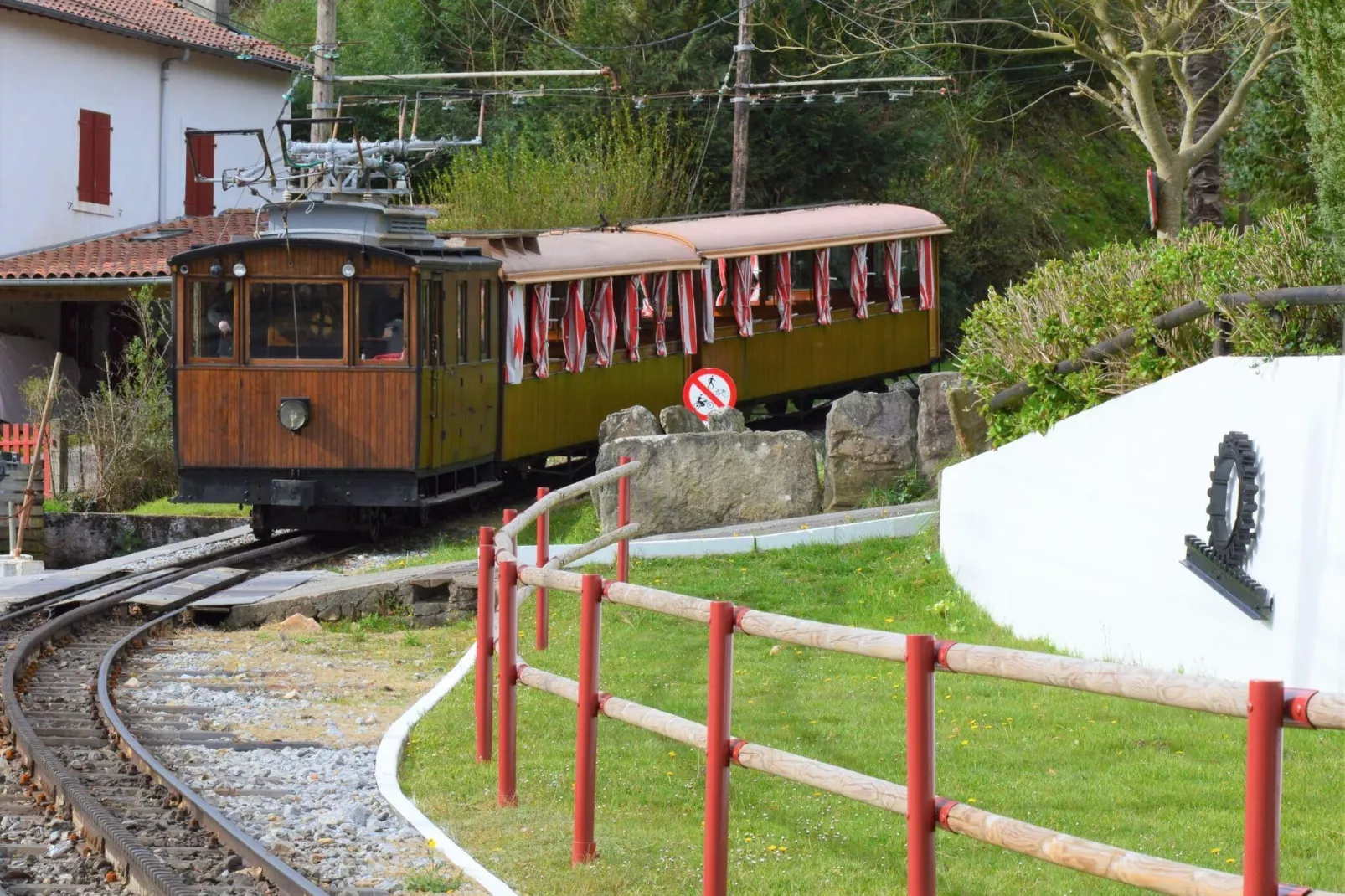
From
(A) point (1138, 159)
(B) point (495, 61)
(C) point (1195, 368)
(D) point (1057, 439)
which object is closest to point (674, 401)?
(D) point (1057, 439)

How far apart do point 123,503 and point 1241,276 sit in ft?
58.0

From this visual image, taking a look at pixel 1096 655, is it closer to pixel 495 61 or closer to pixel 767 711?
pixel 767 711

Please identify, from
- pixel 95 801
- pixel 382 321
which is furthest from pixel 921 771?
pixel 382 321

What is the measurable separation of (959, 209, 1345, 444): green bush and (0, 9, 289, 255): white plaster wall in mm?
21259

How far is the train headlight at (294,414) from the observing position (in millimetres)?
16578

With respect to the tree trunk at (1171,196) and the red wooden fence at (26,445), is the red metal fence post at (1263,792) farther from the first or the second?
the red wooden fence at (26,445)

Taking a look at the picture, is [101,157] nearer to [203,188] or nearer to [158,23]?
[203,188]

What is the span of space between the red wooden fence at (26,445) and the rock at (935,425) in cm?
1250

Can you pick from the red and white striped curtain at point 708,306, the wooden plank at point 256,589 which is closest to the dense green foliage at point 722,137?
the red and white striped curtain at point 708,306

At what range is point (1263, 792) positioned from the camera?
3.33m

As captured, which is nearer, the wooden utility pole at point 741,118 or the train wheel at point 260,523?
the train wheel at point 260,523

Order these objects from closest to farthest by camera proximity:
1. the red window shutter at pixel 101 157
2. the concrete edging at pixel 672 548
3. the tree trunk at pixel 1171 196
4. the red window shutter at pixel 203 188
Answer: the concrete edging at pixel 672 548 → the tree trunk at pixel 1171 196 → the red window shutter at pixel 101 157 → the red window shutter at pixel 203 188

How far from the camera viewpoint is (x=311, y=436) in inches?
656

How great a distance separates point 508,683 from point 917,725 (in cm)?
295
